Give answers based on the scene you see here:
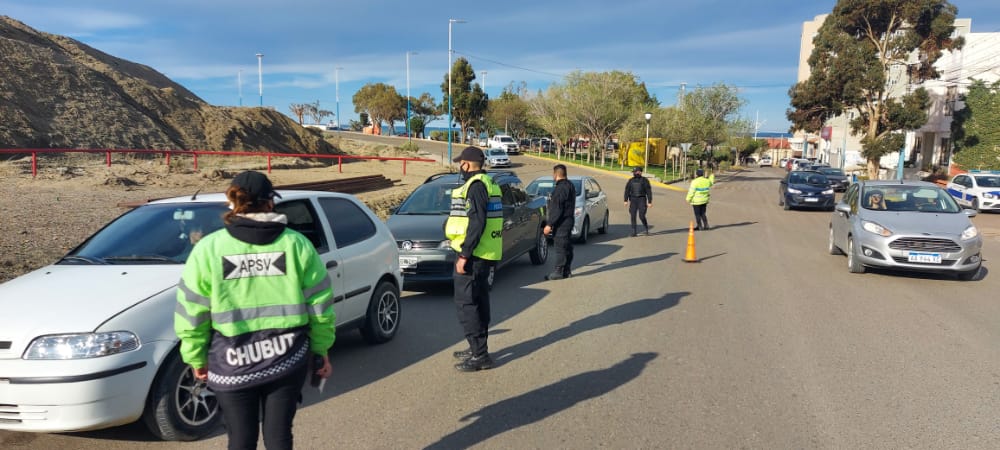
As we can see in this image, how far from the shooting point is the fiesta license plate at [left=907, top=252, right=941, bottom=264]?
9562 millimetres

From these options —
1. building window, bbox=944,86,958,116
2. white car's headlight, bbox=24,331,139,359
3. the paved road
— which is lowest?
the paved road

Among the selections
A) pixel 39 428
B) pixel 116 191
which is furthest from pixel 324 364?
pixel 116 191

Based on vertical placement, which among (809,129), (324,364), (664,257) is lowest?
(664,257)

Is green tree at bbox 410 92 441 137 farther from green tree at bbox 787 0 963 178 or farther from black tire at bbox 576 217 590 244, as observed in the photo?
black tire at bbox 576 217 590 244

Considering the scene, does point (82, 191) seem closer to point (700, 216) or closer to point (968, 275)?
point (700, 216)

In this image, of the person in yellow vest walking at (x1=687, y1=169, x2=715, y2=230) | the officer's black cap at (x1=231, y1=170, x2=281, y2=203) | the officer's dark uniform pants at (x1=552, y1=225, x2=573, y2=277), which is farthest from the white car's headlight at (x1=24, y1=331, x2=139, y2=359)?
the person in yellow vest walking at (x1=687, y1=169, x2=715, y2=230)

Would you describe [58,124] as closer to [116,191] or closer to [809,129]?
[116,191]

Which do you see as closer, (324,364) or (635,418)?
(324,364)

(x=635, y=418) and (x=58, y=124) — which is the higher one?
(x=58, y=124)

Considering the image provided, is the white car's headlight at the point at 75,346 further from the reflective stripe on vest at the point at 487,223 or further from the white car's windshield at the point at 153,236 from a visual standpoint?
the reflective stripe on vest at the point at 487,223

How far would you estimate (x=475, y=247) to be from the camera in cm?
554

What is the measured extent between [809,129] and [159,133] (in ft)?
126

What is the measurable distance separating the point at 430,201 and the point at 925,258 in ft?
23.9

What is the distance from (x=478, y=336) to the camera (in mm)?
5672
